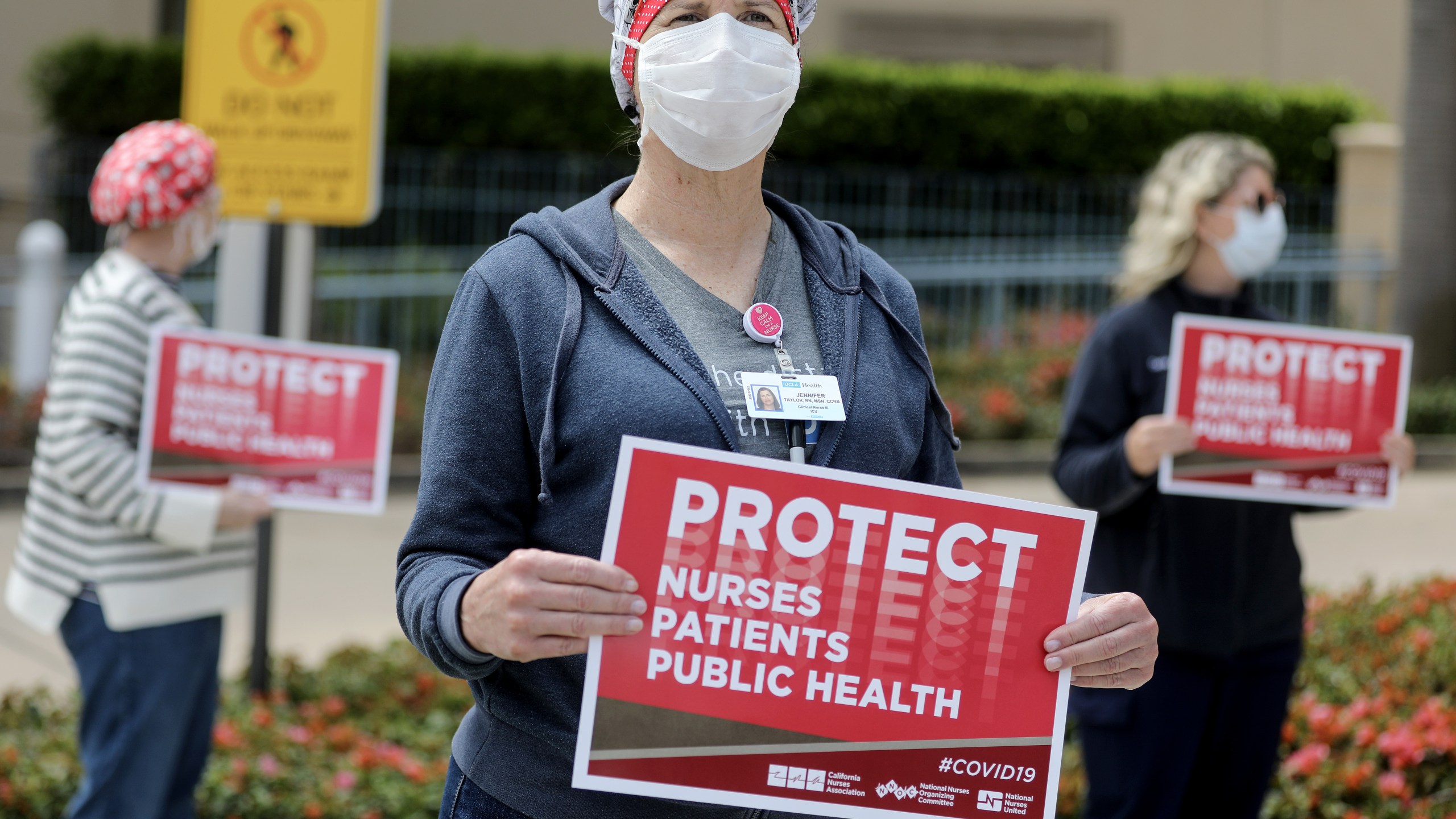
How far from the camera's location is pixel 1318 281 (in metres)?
13.3

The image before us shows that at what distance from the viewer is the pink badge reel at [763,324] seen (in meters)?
2.00

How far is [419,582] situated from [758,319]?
57 cm

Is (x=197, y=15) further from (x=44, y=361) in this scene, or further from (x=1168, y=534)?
(x=44, y=361)

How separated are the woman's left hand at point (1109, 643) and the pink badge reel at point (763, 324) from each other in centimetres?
54

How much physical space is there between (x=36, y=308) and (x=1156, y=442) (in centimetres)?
1066

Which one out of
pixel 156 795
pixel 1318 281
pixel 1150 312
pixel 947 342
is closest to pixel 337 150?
pixel 156 795

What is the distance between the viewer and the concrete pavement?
23.1 ft

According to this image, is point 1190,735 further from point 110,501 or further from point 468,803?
point 110,501

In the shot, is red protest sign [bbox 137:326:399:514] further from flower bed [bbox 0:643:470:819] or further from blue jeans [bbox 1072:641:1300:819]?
blue jeans [bbox 1072:641:1300:819]

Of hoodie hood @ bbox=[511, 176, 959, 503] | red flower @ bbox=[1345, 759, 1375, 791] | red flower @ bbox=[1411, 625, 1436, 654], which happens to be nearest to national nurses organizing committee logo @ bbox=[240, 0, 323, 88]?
hoodie hood @ bbox=[511, 176, 959, 503]

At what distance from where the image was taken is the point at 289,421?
4.13 meters

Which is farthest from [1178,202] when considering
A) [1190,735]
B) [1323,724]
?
[1323,724]

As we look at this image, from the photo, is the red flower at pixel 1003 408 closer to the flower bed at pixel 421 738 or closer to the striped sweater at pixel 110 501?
the flower bed at pixel 421 738

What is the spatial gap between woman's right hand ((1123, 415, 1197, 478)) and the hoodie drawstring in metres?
2.15
